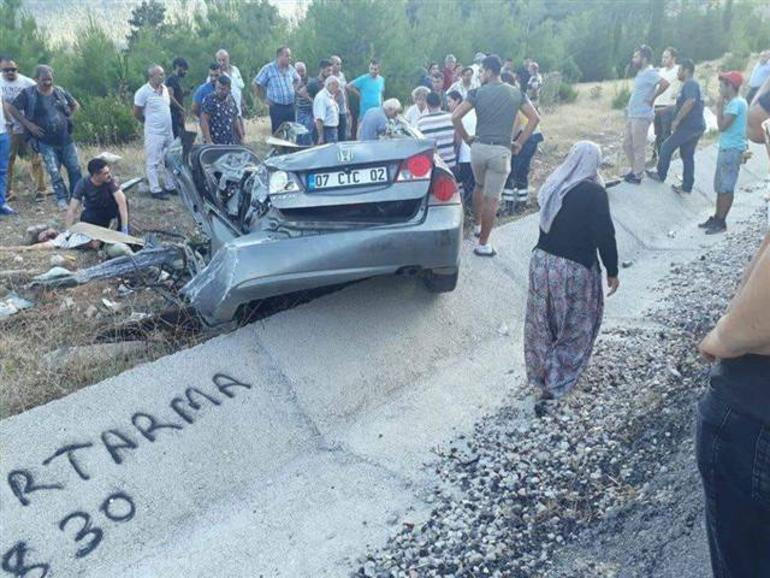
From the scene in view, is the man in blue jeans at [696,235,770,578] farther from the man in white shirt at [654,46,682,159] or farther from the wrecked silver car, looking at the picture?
the man in white shirt at [654,46,682,159]

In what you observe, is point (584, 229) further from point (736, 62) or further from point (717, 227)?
point (736, 62)

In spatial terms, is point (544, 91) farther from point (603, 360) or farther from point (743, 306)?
point (743, 306)

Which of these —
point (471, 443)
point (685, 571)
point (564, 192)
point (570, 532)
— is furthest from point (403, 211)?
point (685, 571)

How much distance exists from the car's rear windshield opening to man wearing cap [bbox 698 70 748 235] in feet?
16.7

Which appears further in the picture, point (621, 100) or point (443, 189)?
point (621, 100)

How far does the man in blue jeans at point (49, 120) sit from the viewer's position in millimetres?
7844

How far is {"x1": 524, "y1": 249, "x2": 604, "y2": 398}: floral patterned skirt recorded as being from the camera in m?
Result: 4.30

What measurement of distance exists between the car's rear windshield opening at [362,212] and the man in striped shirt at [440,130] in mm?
3233

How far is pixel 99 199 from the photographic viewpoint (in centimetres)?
664

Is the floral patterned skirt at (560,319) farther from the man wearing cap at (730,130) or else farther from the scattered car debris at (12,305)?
the man wearing cap at (730,130)

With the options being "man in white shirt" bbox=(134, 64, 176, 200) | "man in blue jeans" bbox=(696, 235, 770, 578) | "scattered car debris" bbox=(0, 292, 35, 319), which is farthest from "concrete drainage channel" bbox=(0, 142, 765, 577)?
"man in white shirt" bbox=(134, 64, 176, 200)

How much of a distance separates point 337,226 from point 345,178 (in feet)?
1.04

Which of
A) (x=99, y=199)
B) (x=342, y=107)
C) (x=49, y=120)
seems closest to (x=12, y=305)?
(x=99, y=199)

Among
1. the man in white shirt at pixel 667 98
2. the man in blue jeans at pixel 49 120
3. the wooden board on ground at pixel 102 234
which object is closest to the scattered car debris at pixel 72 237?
the wooden board on ground at pixel 102 234
